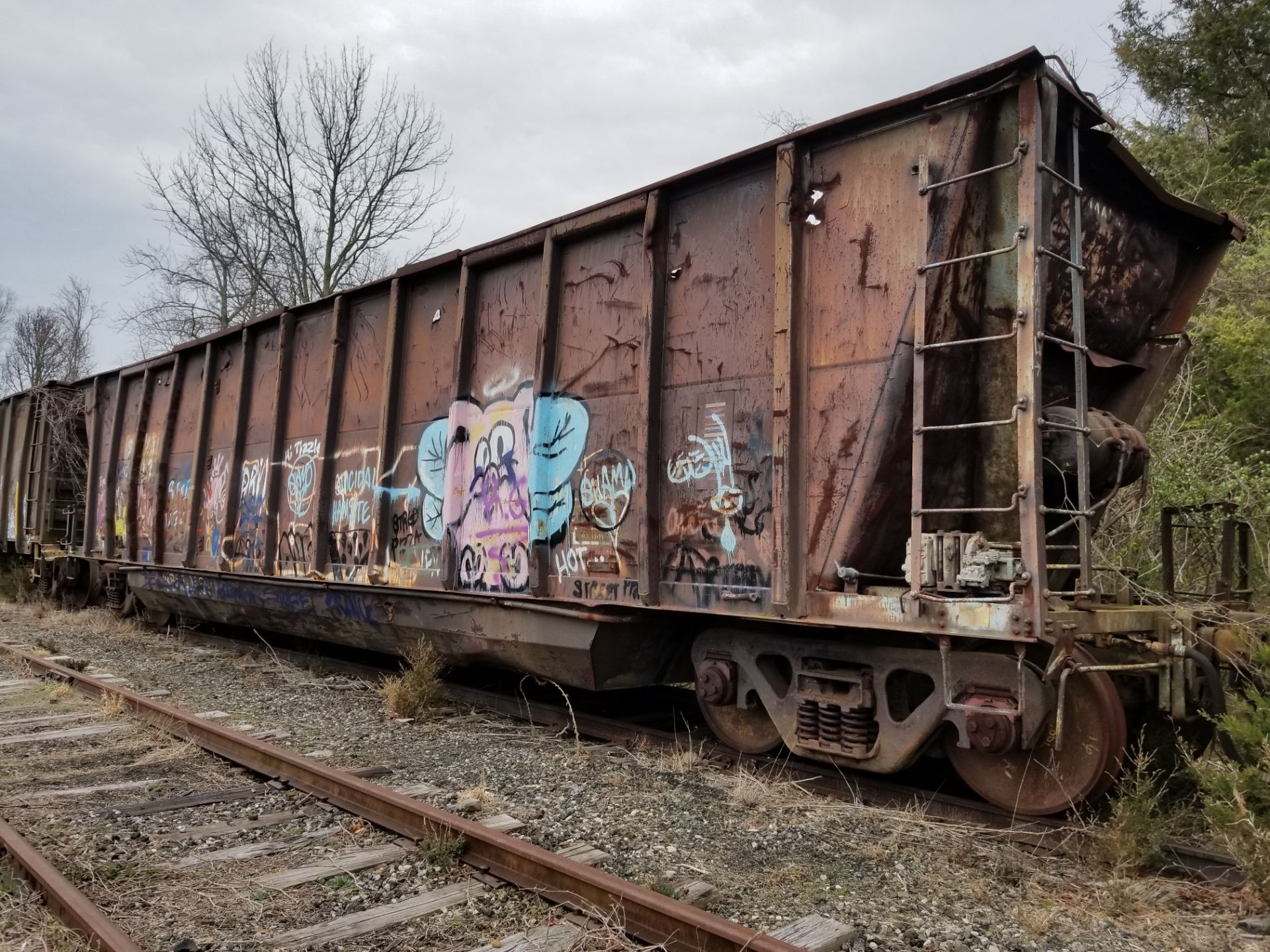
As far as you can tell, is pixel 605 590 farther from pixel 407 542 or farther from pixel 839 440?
pixel 407 542

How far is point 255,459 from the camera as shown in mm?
10031

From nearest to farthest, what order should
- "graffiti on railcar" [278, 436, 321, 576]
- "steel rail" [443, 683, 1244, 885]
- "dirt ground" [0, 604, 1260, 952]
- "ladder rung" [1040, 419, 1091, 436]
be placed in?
"dirt ground" [0, 604, 1260, 952] → "steel rail" [443, 683, 1244, 885] → "ladder rung" [1040, 419, 1091, 436] → "graffiti on railcar" [278, 436, 321, 576]

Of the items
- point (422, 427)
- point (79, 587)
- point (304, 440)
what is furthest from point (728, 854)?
point (79, 587)

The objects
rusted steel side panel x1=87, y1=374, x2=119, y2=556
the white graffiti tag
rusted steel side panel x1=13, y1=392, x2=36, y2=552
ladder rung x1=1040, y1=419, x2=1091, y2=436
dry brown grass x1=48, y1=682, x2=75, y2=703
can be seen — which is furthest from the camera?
rusted steel side panel x1=13, y1=392, x2=36, y2=552

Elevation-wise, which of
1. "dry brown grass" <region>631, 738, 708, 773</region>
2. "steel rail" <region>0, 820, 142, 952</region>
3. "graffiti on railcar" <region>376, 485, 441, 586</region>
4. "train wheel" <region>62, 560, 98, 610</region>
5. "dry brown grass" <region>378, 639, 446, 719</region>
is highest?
"graffiti on railcar" <region>376, 485, 441, 586</region>

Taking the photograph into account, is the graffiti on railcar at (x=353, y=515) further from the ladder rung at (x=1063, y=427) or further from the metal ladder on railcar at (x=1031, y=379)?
the ladder rung at (x=1063, y=427)

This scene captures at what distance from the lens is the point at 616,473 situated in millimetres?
5980

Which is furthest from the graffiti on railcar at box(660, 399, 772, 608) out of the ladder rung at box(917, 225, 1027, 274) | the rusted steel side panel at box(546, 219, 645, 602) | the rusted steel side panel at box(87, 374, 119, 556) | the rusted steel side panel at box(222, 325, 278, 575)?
the rusted steel side panel at box(87, 374, 119, 556)

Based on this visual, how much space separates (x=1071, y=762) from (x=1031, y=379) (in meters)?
1.83

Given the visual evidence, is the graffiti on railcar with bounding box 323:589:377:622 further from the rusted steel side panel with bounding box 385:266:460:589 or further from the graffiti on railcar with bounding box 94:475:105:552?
the graffiti on railcar with bounding box 94:475:105:552

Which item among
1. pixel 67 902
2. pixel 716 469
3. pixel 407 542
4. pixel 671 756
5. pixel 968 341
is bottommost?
pixel 67 902

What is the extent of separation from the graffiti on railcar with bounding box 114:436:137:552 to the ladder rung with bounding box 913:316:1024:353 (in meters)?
11.6

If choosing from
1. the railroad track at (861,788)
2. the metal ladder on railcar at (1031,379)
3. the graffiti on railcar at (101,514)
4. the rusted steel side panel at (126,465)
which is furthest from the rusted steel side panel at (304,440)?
the metal ladder on railcar at (1031,379)

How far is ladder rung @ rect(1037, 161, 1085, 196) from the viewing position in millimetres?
4287
